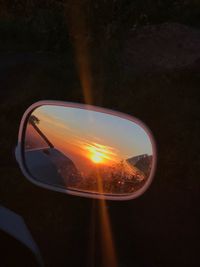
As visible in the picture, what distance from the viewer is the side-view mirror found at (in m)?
2.67

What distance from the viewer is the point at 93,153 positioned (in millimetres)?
2719

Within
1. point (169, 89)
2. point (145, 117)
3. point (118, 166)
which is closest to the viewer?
point (118, 166)

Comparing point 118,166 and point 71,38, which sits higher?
point 71,38

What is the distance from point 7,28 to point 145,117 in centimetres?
772

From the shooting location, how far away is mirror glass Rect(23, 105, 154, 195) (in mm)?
2682

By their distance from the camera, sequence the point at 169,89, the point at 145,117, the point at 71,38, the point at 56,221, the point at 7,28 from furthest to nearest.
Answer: the point at 7,28, the point at 71,38, the point at 169,89, the point at 145,117, the point at 56,221

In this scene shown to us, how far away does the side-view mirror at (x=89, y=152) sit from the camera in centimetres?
267

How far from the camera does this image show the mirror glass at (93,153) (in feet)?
8.80

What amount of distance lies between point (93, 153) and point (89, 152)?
17 mm

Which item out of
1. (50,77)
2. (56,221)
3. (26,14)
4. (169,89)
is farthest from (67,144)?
(26,14)

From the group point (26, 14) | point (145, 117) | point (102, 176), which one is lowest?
point (102, 176)

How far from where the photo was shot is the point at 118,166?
271 cm

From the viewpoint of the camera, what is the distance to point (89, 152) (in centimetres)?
272

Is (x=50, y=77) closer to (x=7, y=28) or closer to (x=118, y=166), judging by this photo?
(x=7, y=28)
